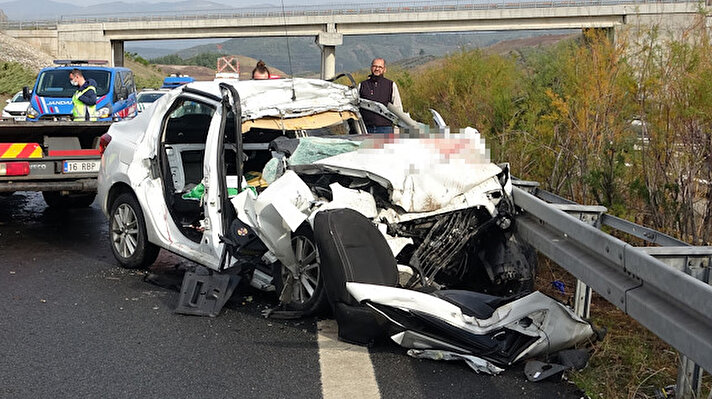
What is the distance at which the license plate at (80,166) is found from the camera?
995 cm

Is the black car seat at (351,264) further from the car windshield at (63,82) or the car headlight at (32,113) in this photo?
the car headlight at (32,113)

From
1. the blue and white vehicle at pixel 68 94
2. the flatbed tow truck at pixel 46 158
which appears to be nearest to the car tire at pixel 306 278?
the flatbed tow truck at pixel 46 158

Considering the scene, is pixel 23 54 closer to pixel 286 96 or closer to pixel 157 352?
pixel 286 96

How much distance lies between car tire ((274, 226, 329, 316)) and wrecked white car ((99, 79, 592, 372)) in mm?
11

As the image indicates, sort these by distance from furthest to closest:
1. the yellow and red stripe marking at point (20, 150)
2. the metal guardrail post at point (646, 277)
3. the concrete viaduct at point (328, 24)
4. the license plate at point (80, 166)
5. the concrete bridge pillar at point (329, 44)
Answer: the concrete bridge pillar at point (329, 44)
the concrete viaduct at point (328, 24)
the license plate at point (80, 166)
the yellow and red stripe marking at point (20, 150)
the metal guardrail post at point (646, 277)

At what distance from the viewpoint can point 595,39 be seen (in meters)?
9.27

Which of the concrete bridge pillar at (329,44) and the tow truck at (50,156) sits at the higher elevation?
the concrete bridge pillar at (329,44)

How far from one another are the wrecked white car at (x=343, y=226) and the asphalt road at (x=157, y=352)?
0.77 feet

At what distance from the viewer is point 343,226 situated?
19.2ft

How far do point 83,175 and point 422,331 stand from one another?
5.90m

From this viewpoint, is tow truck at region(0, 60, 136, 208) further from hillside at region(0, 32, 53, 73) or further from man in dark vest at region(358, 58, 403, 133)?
hillside at region(0, 32, 53, 73)

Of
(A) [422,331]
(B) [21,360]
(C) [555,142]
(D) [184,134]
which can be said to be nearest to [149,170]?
(D) [184,134]

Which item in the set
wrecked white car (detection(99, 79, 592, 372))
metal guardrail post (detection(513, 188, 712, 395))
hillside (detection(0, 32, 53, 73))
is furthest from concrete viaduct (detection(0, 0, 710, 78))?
metal guardrail post (detection(513, 188, 712, 395))

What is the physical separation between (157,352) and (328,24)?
63807mm
